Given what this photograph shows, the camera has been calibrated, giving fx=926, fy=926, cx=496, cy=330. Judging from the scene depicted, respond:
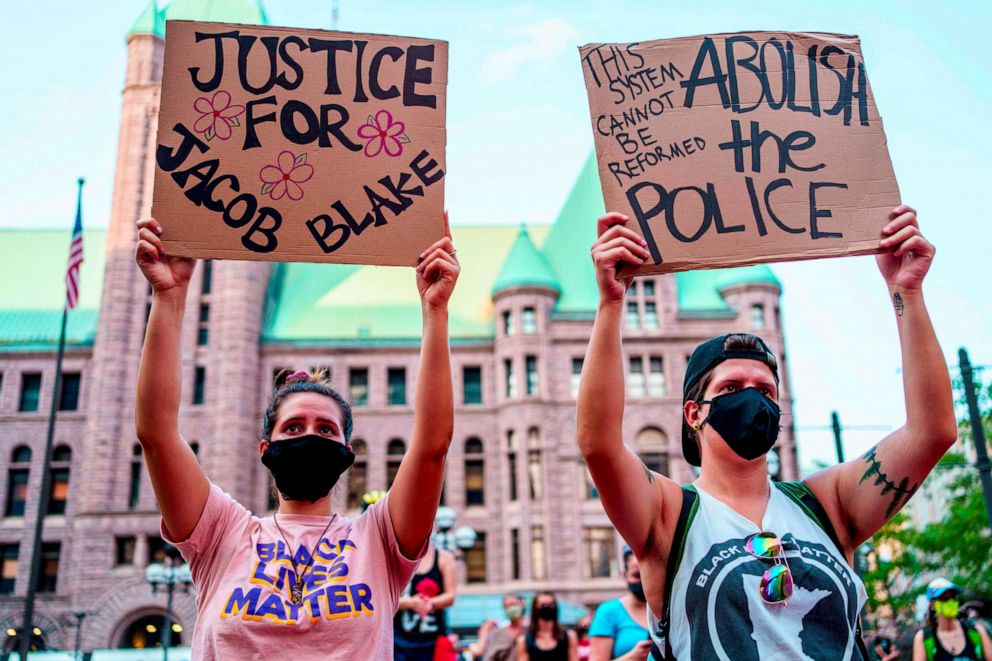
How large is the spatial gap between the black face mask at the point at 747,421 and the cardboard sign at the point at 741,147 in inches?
21.3

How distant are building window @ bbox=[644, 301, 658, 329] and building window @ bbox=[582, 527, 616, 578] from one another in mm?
9125

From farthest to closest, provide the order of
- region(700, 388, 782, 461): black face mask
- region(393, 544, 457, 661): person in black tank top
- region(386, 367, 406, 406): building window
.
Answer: region(386, 367, 406, 406): building window → region(393, 544, 457, 661): person in black tank top → region(700, 388, 782, 461): black face mask

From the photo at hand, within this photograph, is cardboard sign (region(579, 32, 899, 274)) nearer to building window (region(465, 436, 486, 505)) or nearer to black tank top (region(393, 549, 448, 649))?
black tank top (region(393, 549, 448, 649))

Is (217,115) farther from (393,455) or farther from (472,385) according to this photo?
(472,385)

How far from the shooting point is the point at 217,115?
3975 millimetres

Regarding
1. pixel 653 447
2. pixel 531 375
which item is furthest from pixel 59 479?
pixel 653 447

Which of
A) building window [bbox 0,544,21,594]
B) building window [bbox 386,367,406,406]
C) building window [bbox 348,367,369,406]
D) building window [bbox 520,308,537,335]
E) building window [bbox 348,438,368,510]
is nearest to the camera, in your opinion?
building window [bbox 0,544,21,594]

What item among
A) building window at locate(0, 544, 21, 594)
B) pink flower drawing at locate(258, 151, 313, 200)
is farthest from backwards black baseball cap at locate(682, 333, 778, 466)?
building window at locate(0, 544, 21, 594)

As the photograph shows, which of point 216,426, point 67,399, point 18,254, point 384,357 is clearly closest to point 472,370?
point 384,357

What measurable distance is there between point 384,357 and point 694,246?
37.6m

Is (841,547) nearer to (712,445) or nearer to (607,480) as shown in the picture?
(712,445)

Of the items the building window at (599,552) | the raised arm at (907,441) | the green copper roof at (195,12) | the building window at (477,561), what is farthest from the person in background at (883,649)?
the green copper roof at (195,12)

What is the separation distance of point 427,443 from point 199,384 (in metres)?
38.4

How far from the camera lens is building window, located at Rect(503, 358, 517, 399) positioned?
39.2 m
